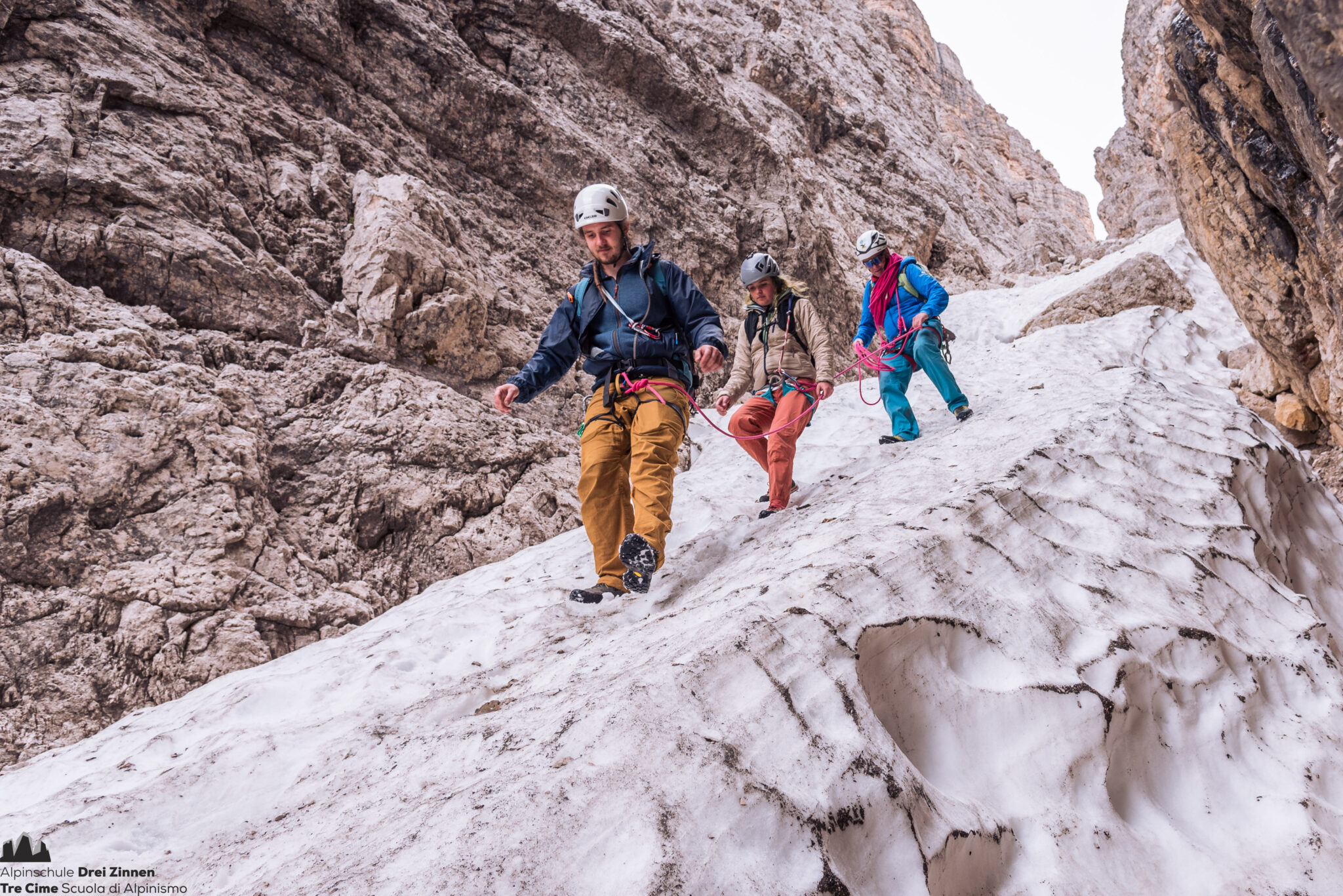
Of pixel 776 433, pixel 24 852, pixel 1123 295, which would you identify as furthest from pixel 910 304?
pixel 1123 295

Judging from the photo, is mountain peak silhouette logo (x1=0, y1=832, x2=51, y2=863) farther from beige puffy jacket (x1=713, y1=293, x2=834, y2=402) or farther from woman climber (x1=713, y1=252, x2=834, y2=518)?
beige puffy jacket (x1=713, y1=293, x2=834, y2=402)

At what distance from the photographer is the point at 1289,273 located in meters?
4.65

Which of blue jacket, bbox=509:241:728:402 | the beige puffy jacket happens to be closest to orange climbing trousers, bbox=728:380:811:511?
the beige puffy jacket

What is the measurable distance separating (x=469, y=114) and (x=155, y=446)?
7.29 meters

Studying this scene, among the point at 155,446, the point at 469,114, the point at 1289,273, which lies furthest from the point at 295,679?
the point at 469,114

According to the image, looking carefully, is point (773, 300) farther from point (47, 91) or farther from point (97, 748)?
point (47, 91)

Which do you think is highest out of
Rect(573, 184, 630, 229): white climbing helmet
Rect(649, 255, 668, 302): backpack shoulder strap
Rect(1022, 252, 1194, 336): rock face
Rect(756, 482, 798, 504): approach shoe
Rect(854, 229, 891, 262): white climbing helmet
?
Rect(1022, 252, 1194, 336): rock face

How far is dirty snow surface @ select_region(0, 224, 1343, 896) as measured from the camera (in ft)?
5.16

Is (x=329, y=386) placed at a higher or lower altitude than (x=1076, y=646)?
higher

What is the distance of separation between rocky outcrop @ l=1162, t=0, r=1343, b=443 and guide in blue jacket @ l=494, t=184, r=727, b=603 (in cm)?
248

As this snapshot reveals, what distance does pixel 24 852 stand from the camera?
1.98m

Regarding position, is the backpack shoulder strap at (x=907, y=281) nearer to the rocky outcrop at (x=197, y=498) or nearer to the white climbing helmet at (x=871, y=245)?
the white climbing helmet at (x=871, y=245)

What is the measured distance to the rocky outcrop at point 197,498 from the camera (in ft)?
13.3

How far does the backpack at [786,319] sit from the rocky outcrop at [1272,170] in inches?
112
